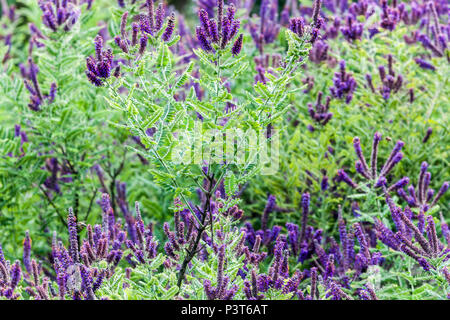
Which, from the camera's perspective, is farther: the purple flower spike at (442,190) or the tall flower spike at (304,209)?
the tall flower spike at (304,209)

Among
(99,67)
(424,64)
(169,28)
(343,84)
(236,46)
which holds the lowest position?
(99,67)

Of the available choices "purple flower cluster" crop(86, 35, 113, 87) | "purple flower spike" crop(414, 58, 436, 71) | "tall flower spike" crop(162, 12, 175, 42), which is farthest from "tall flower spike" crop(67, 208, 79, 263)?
"purple flower spike" crop(414, 58, 436, 71)

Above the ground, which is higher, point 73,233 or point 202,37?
point 202,37

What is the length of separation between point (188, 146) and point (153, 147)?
123mm

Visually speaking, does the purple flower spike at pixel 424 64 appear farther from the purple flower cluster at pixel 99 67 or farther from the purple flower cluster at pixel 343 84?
the purple flower cluster at pixel 99 67

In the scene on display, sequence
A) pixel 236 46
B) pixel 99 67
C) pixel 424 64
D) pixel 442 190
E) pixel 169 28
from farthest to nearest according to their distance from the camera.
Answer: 1. pixel 424 64
2. pixel 442 190
3. pixel 169 28
4. pixel 236 46
5. pixel 99 67

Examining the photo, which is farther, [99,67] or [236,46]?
[236,46]

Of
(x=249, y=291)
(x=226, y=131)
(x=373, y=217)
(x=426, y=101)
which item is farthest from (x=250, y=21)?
(x=249, y=291)

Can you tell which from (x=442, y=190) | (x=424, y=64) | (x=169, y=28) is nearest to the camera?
(x=169, y=28)

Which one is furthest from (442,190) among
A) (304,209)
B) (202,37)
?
(202,37)

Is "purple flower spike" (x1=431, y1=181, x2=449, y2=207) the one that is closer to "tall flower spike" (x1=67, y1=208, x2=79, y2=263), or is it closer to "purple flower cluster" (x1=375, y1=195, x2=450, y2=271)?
"purple flower cluster" (x1=375, y1=195, x2=450, y2=271)

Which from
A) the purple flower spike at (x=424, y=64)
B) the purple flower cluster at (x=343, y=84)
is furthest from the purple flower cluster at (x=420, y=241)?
the purple flower spike at (x=424, y=64)

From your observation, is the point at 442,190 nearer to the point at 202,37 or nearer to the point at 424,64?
the point at 424,64
